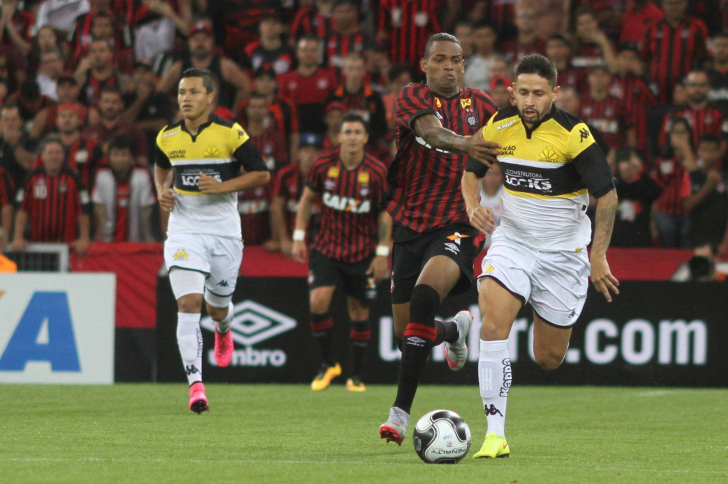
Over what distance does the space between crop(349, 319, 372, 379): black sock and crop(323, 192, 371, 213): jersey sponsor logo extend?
1117mm

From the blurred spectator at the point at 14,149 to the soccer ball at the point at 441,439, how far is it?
9.19 metres

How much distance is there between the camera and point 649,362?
11031 millimetres

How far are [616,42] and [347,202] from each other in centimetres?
611

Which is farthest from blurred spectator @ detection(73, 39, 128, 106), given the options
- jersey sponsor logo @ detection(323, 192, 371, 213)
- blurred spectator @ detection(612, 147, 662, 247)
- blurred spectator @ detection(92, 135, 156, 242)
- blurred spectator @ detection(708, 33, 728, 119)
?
blurred spectator @ detection(708, 33, 728, 119)

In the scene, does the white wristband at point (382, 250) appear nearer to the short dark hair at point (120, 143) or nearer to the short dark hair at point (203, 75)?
the short dark hair at point (203, 75)

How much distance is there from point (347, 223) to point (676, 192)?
12.1ft

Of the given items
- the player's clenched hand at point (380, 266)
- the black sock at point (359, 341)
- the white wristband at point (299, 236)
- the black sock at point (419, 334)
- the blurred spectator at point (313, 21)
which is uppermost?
the blurred spectator at point (313, 21)

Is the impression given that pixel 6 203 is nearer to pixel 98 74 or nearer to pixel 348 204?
pixel 98 74

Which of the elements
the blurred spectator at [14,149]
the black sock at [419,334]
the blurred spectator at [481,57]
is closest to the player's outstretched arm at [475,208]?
the black sock at [419,334]

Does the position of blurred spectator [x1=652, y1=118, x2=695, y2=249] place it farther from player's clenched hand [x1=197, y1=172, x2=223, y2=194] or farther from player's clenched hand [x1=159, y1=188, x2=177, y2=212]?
player's clenched hand [x1=159, y1=188, x2=177, y2=212]

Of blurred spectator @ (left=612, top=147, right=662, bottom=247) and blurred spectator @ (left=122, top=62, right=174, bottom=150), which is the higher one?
blurred spectator @ (left=122, top=62, right=174, bottom=150)

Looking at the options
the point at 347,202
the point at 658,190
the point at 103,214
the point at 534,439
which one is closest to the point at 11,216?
the point at 103,214

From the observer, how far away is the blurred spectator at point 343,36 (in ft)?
47.1

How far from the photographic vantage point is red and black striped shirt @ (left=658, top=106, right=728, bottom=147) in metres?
12.6
